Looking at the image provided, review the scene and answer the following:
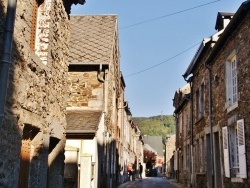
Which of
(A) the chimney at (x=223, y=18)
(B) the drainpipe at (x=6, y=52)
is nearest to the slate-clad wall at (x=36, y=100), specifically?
(B) the drainpipe at (x=6, y=52)

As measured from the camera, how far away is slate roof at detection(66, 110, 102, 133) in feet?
38.8

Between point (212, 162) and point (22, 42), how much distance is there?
1014 cm

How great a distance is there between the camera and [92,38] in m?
16.0

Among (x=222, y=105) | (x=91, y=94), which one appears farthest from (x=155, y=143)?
(x=222, y=105)

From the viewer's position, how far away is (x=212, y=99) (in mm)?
14133

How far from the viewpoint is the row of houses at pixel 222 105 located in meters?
9.83

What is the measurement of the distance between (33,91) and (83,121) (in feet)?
20.8

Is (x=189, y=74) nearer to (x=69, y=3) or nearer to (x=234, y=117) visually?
(x=234, y=117)

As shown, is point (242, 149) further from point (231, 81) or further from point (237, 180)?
point (231, 81)

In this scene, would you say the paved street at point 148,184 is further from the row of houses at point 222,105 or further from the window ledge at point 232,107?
the window ledge at point 232,107

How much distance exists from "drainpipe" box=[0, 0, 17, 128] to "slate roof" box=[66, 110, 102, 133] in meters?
6.79

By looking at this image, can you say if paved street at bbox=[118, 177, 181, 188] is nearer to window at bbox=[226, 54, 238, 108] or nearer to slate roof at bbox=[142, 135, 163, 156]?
window at bbox=[226, 54, 238, 108]

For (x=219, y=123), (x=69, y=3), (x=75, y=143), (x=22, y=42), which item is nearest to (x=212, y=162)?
(x=219, y=123)

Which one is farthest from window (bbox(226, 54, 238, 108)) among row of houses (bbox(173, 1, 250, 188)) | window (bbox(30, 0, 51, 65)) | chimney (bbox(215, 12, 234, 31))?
window (bbox(30, 0, 51, 65))
